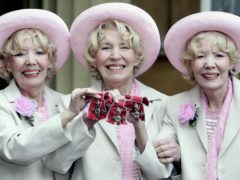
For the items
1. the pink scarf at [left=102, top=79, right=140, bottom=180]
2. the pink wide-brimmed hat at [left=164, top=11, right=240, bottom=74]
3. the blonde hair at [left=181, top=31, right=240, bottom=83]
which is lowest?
the pink scarf at [left=102, top=79, right=140, bottom=180]

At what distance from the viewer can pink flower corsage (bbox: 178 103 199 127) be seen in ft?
15.0

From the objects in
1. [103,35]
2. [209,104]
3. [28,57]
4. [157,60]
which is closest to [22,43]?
[28,57]

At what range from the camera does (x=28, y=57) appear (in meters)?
4.62

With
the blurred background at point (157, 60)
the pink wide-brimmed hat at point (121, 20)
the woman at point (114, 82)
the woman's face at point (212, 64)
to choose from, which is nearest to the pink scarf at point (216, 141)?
the woman's face at point (212, 64)

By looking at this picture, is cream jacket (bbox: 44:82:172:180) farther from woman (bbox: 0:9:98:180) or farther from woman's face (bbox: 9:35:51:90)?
woman's face (bbox: 9:35:51:90)

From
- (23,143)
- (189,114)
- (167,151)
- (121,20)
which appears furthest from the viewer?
(121,20)

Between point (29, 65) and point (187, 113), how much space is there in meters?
0.93

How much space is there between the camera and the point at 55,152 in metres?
4.46

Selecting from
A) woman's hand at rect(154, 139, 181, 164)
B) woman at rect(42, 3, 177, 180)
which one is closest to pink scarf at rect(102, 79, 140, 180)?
woman at rect(42, 3, 177, 180)

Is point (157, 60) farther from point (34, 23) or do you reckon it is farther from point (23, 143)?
point (23, 143)

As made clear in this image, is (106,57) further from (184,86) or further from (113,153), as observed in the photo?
(184,86)

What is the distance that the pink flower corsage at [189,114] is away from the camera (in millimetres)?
4586

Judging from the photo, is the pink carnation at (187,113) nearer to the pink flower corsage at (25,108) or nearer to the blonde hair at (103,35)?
the blonde hair at (103,35)

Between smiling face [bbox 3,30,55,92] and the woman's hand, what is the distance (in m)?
0.77
